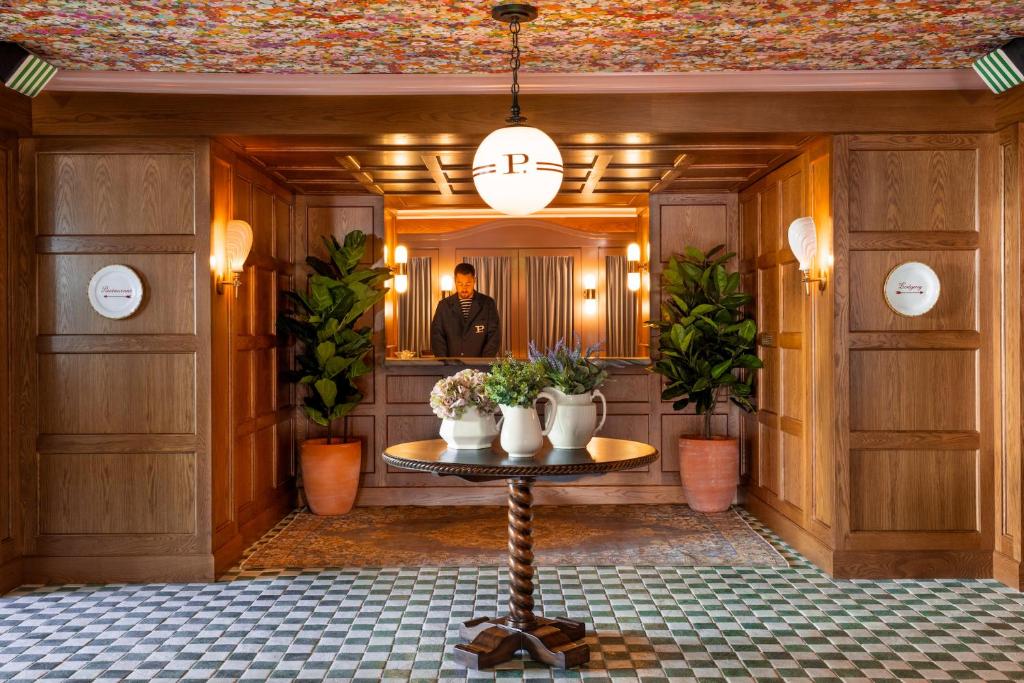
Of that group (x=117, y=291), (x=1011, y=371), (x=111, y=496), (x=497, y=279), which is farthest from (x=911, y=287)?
(x=497, y=279)

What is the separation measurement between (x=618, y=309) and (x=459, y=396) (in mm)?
6550

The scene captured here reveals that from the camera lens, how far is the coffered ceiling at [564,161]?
16.3ft

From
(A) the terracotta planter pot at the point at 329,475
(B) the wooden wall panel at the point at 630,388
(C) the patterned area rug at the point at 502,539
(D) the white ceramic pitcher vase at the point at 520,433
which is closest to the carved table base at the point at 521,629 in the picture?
(D) the white ceramic pitcher vase at the point at 520,433

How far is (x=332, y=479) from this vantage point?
6.33m

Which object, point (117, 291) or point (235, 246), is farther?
point (235, 246)

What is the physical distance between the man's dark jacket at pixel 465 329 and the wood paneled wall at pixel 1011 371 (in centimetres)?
409

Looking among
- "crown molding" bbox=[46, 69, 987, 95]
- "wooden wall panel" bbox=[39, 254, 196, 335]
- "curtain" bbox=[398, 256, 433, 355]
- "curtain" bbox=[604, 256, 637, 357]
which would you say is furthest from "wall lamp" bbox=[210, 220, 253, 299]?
"curtain" bbox=[604, 256, 637, 357]

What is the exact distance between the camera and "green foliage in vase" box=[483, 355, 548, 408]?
348 cm

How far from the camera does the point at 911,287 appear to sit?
4.75 m

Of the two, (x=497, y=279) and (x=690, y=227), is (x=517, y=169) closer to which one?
(x=690, y=227)

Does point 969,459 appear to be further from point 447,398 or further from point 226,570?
point 226,570

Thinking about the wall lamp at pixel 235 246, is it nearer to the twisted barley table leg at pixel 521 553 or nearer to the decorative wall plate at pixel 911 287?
the twisted barley table leg at pixel 521 553

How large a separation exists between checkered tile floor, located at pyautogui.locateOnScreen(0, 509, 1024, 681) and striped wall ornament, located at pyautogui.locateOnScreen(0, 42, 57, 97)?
8.51 ft

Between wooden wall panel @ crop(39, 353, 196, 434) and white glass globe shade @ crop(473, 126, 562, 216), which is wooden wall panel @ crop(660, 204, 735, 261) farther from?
wooden wall panel @ crop(39, 353, 196, 434)
